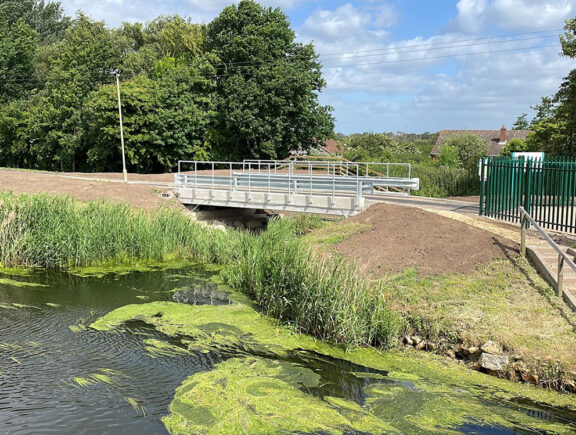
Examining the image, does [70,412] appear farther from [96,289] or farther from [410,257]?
[410,257]

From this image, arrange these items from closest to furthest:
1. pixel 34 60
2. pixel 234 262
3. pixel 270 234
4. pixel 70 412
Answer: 1. pixel 70 412
2. pixel 234 262
3. pixel 270 234
4. pixel 34 60

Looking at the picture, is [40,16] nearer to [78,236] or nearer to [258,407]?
[78,236]

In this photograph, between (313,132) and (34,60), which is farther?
(34,60)

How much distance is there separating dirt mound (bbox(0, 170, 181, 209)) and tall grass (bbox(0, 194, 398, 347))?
5.27 m

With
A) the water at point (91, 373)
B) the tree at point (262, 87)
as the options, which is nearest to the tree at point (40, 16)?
the tree at point (262, 87)

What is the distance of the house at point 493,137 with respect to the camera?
203 feet

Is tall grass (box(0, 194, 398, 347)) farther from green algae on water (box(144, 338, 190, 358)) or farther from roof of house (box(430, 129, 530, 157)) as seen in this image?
roof of house (box(430, 129, 530, 157))

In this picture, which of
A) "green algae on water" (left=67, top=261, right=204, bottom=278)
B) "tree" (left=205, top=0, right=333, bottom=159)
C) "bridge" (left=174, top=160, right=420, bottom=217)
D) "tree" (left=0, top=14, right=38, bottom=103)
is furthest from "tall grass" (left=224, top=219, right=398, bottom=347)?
"tree" (left=0, top=14, right=38, bottom=103)

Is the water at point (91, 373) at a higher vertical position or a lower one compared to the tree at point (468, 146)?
lower

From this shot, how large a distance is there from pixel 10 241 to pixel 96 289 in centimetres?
408

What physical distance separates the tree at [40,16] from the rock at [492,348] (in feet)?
230

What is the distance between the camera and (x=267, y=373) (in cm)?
863

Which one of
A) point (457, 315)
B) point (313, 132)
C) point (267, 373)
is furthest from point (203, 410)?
point (313, 132)

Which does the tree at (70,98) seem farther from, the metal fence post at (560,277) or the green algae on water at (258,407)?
the metal fence post at (560,277)
